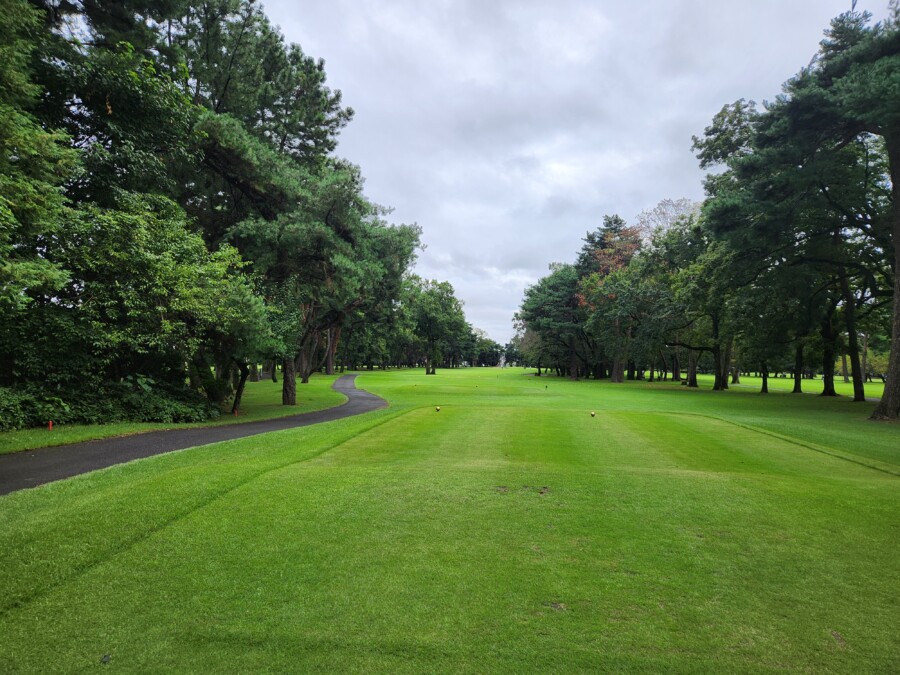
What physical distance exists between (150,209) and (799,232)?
30.3 meters

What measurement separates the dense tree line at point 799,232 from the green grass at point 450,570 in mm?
16808

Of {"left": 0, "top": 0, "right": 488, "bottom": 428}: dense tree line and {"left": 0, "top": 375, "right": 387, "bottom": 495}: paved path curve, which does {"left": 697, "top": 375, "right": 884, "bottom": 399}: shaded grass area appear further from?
{"left": 0, "top": 375, "right": 387, "bottom": 495}: paved path curve

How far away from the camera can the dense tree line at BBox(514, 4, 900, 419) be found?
56.3 ft

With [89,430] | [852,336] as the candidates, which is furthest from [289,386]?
[852,336]

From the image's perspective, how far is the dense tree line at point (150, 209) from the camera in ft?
34.7

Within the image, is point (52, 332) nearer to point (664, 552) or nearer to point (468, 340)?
point (664, 552)

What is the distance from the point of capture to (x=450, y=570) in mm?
3621

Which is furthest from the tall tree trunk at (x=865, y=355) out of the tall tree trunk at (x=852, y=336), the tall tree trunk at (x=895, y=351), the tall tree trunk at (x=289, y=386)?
the tall tree trunk at (x=289, y=386)

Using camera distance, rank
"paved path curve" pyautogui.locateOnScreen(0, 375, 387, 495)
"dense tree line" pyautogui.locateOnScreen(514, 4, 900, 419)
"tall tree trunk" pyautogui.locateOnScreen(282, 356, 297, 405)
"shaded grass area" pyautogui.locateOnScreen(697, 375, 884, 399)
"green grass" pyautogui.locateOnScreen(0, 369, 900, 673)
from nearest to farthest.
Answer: "green grass" pyautogui.locateOnScreen(0, 369, 900, 673), "paved path curve" pyautogui.locateOnScreen(0, 375, 387, 495), "dense tree line" pyautogui.locateOnScreen(514, 4, 900, 419), "tall tree trunk" pyautogui.locateOnScreen(282, 356, 297, 405), "shaded grass area" pyautogui.locateOnScreen(697, 375, 884, 399)

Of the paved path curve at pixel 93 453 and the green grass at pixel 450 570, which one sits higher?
the green grass at pixel 450 570

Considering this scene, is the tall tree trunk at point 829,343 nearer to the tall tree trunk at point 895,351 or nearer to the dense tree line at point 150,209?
the tall tree trunk at point 895,351

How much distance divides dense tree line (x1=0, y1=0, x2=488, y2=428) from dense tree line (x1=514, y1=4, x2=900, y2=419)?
18.9 metres

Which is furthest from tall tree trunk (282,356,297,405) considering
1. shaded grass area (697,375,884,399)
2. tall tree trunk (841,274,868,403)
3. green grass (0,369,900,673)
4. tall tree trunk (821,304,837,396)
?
shaded grass area (697,375,884,399)

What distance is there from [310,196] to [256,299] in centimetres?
538
